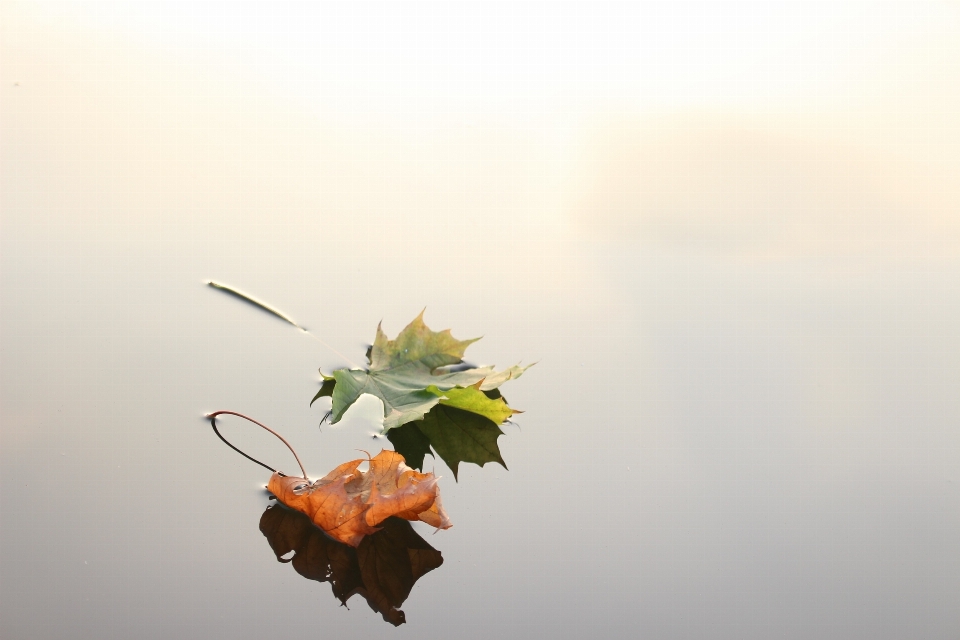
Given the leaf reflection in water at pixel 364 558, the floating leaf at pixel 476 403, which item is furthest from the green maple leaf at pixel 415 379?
the leaf reflection in water at pixel 364 558

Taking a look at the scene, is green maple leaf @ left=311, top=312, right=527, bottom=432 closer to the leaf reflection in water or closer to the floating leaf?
the floating leaf

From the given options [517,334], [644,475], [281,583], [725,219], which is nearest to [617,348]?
[517,334]

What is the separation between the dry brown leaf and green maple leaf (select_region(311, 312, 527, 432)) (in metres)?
0.06

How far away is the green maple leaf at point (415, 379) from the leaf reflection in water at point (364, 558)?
103 millimetres

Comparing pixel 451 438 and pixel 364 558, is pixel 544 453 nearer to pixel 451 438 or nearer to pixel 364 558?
pixel 451 438

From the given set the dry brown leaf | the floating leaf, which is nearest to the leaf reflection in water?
the dry brown leaf

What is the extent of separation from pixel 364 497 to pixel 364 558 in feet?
0.14

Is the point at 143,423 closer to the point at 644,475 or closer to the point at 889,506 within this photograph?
the point at 644,475

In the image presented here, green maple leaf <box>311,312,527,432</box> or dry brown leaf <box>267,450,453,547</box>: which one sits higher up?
green maple leaf <box>311,312,527,432</box>

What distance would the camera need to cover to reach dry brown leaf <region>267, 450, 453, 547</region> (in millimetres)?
616

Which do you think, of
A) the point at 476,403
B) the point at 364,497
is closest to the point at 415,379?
the point at 476,403

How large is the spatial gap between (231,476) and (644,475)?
1.03ft

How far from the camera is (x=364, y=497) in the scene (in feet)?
2.06

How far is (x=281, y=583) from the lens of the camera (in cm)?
58
